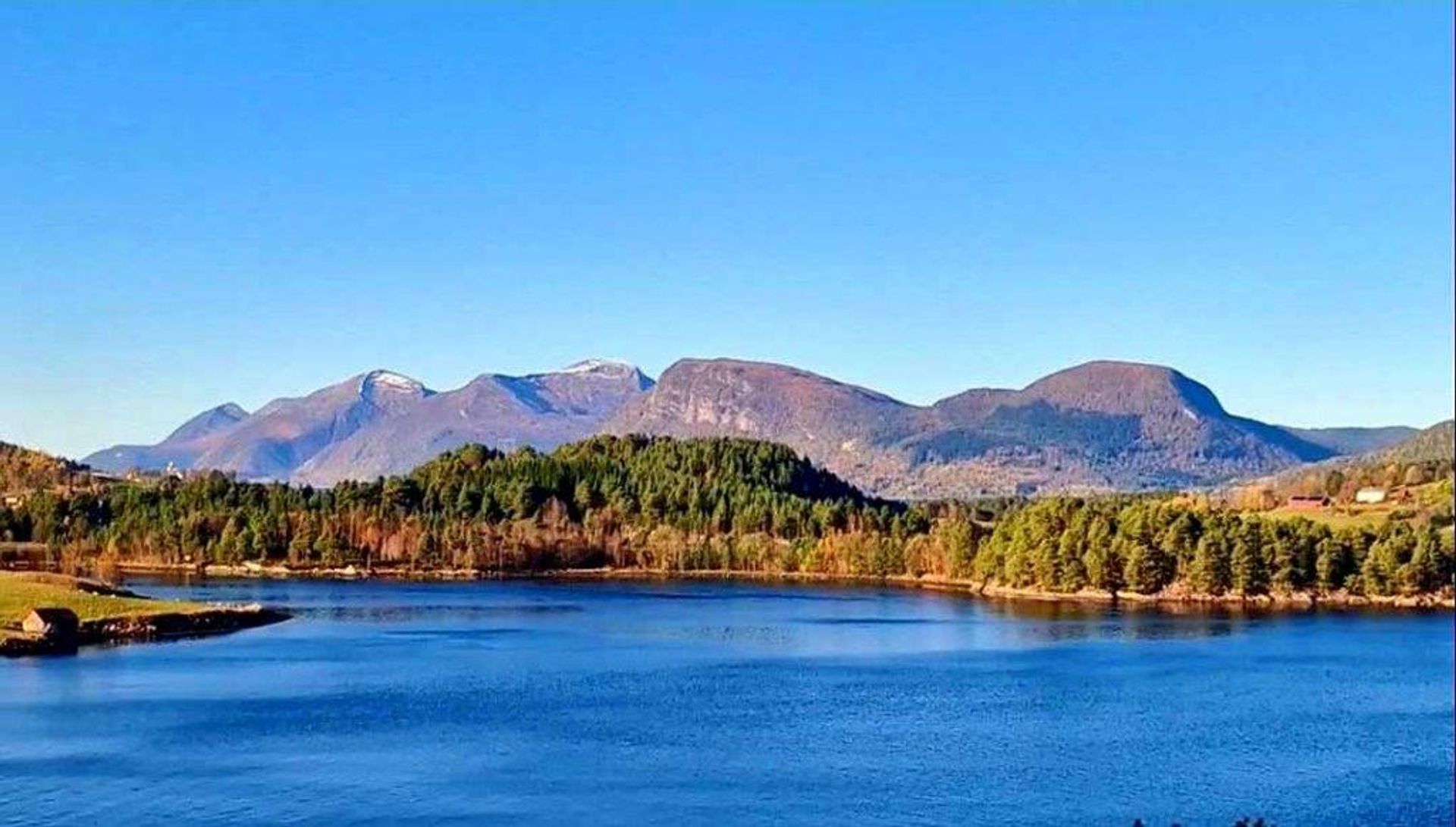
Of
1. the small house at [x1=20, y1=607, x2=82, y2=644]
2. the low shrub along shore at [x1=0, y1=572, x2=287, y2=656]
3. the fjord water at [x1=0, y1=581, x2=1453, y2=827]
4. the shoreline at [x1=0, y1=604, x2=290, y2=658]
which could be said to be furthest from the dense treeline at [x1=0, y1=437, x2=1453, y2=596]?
the small house at [x1=20, y1=607, x2=82, y2=644]

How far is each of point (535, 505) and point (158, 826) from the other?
514 ft

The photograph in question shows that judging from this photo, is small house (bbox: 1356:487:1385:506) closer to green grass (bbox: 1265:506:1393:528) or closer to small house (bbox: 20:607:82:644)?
green grass (bbox: 1265:506:1393:528)

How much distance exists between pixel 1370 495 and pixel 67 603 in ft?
411

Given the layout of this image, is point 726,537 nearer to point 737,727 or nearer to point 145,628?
point 145,628

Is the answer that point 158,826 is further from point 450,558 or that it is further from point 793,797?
point 450,558

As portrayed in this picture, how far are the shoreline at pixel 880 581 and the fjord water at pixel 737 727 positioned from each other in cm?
2300

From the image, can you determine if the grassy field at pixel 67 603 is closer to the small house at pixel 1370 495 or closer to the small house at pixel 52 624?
the small house at pixel 52 624

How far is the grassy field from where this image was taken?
85.6 m

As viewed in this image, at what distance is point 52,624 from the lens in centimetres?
8150

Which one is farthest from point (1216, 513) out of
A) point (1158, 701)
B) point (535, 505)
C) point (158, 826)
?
point (158, 826)

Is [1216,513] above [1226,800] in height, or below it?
above

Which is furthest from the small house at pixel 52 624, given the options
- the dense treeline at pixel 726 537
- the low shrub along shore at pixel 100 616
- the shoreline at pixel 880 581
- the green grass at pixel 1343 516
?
the green grass at pixel 1343 516

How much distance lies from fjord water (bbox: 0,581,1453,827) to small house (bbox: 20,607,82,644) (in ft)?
12.5

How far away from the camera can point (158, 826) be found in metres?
39.3
